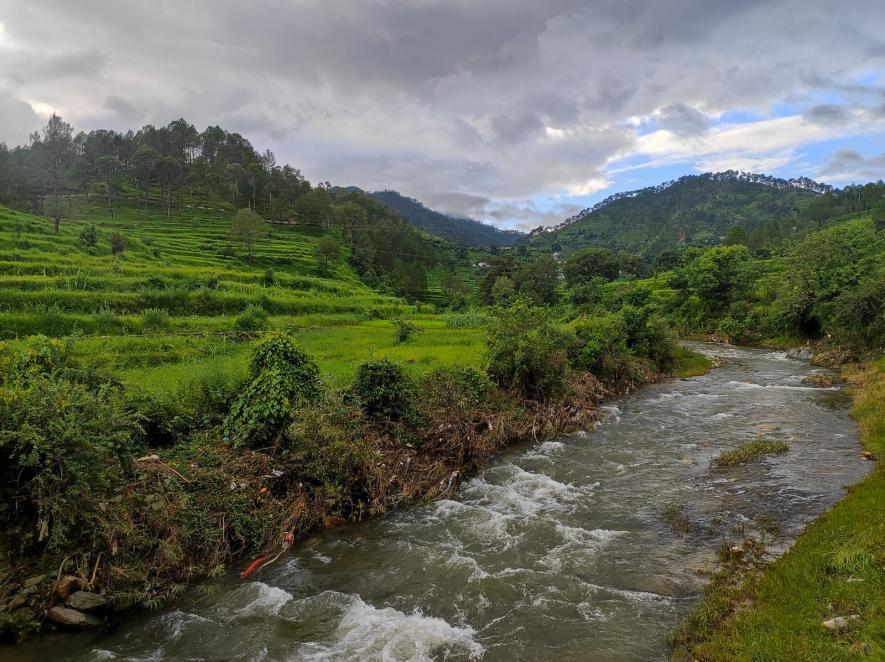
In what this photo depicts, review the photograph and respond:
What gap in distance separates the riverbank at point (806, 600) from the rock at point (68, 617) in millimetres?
9851

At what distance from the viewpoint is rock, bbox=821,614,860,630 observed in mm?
6176

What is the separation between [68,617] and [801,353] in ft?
142

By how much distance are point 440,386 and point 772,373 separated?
23.6 m

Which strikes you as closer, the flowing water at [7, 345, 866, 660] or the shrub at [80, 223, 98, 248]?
the flowing water at [7, 345, 866, 660]

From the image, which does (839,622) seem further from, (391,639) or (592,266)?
(592,266)

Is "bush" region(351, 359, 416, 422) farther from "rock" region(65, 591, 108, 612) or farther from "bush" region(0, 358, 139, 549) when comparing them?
"rock" region(65, 591, 108, 612)

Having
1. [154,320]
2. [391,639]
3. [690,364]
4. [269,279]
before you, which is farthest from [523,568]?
[269,279]

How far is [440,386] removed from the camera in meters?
17.0

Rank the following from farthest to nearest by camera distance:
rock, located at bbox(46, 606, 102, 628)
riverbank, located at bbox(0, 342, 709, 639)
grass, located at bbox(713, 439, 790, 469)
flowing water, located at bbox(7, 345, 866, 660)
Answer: grass, located at bbox(713, 439, 790, 469) < riverbank, located at bbox(0, 342, 709, 639) < rock, located at bbox(46, 606, 102, 628) < flowing water, located at bbox(7, 345, 866, 660)

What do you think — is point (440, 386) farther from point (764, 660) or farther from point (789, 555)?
point (764, 660)

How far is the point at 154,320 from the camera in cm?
2886

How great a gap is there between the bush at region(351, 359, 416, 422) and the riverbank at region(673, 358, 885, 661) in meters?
9.53

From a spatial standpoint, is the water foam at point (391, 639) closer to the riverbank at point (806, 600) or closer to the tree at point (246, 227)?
the riverbank at point (806, 600)

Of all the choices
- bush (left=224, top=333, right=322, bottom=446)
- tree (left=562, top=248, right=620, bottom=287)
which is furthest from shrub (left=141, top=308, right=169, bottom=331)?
tree (left=562, top=248, right=620, bottom=287)
